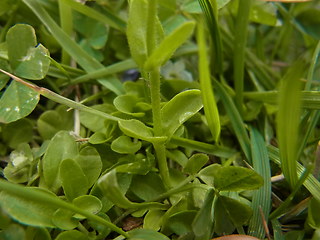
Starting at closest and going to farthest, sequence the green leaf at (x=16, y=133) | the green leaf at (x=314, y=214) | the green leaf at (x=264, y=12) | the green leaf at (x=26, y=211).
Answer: the green leaf at (x=26, y=211)
the green leaf at (x=314, y=214)
the green leaf at (x=16, y=133)
the green leaf at (x=264, y=12)

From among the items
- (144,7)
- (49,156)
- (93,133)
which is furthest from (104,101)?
(144,7)

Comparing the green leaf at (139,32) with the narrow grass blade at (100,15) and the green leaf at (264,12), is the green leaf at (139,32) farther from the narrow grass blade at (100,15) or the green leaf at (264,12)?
the green leaf at (264,12)

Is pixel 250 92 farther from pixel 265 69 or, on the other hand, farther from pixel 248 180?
pixel 248 180

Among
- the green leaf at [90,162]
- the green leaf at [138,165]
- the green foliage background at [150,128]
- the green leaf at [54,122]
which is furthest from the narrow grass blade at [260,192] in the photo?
the green leaf at [54,122]

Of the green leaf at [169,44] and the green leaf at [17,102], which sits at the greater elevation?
the green leaf at [169,44]

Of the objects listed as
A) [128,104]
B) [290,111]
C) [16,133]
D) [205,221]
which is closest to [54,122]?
[16,133]

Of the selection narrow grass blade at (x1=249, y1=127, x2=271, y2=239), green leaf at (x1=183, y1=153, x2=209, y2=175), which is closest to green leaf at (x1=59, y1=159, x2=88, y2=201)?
green leaf at (x1=183, y1=153, x2=209, y2=175)

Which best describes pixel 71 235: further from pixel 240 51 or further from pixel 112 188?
pixel 240 51
